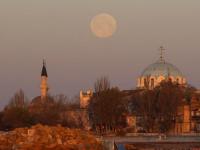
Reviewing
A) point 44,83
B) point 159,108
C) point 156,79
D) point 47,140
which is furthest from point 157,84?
point 47,140

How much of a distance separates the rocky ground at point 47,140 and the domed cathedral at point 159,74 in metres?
60.5

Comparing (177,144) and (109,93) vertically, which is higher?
(109,93)

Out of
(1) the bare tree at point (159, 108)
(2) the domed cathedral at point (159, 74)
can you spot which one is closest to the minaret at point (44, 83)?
(2) the domed cathedral at point (159, 74)

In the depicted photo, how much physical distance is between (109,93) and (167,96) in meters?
5.56

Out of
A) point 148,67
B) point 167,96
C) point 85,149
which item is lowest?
point 85,149

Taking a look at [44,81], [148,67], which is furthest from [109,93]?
[148,67]

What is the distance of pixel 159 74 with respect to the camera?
92.9 m

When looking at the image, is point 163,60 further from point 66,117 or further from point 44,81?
point 66,117

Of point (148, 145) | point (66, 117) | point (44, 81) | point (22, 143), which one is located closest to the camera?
point (22, 143)

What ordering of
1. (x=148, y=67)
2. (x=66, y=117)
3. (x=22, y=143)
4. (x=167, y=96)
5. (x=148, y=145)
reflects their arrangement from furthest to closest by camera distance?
(x=148, y=67)
(x=66, y=117)
(x=167, y=96)
(x=148, y=145)
(x=22, y=143)

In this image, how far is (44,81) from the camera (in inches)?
3472

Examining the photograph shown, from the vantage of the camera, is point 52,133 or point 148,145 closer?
point 52,133

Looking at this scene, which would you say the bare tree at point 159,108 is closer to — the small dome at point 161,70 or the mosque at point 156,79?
the mosque at point 156,79

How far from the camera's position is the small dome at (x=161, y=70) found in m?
92.9
